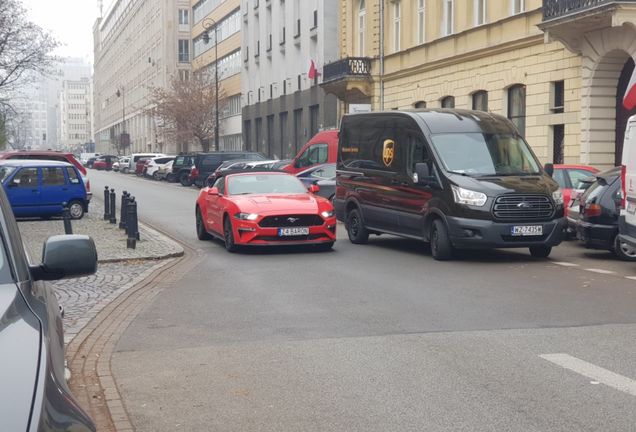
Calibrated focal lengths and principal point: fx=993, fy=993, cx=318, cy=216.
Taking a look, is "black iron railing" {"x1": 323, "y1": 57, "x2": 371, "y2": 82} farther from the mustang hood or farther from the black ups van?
the mustang hood

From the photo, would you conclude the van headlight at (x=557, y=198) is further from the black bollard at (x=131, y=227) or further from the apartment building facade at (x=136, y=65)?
the apartment building facade at (x=136, y=65)

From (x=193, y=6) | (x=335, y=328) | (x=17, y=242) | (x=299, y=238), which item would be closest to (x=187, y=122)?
(x=193, y=6)

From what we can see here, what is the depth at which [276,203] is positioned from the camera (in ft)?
55.0

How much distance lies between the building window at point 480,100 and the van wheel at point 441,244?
62.5 ft

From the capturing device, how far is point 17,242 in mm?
3779

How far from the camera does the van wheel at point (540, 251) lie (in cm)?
1560

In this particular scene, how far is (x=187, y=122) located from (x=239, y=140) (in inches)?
231

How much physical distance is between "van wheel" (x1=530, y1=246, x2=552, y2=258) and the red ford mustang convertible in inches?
132

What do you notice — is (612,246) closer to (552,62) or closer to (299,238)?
(299,238)

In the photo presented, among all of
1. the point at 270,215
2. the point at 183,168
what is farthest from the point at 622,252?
the point at 183,168

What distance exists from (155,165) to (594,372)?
58.7 metres

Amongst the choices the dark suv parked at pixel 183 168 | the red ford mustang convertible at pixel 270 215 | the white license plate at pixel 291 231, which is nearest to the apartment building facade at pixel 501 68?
the dark suv parked at pixel 183 168

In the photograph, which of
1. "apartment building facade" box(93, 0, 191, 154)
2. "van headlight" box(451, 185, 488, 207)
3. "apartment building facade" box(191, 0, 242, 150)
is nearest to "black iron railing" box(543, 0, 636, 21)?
"van headlight" box(451, 185, 488, 207)

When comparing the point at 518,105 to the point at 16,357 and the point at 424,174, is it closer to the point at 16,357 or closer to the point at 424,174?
the point at 424,174
